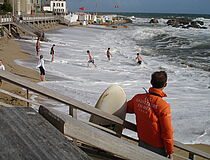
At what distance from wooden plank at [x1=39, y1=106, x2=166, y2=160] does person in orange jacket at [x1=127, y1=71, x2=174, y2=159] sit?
41.8 inches

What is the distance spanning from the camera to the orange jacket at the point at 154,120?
9.18 ft

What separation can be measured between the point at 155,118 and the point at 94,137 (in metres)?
1.37

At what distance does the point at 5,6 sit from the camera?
48469mm

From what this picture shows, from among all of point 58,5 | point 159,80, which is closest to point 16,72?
point 159,80

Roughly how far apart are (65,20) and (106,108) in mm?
63394

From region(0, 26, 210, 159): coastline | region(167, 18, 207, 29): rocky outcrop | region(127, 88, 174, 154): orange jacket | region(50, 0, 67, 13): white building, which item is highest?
region(50, 0, 67, 13): white building

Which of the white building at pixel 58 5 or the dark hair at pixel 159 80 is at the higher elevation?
the white building at pixel 58 5

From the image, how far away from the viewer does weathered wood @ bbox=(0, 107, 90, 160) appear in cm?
137

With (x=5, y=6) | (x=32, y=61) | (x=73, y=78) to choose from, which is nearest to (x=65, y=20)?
(x=5, y=6)

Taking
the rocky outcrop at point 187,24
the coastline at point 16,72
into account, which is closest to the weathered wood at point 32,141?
the coastline at point 16,72

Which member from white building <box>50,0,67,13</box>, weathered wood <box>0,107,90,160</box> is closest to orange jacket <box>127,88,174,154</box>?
weathered wood <box>0,107,90,160</box>

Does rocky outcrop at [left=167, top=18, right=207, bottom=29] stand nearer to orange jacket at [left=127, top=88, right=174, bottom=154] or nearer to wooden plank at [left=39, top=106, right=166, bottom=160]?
orange jacket at [left=127, top=88, right=174, bottom=154]

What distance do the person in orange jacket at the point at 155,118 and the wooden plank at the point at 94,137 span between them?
1.06 meters

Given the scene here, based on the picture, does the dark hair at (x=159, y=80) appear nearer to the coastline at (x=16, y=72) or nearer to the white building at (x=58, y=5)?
the coastline at (x=16, y=72)
